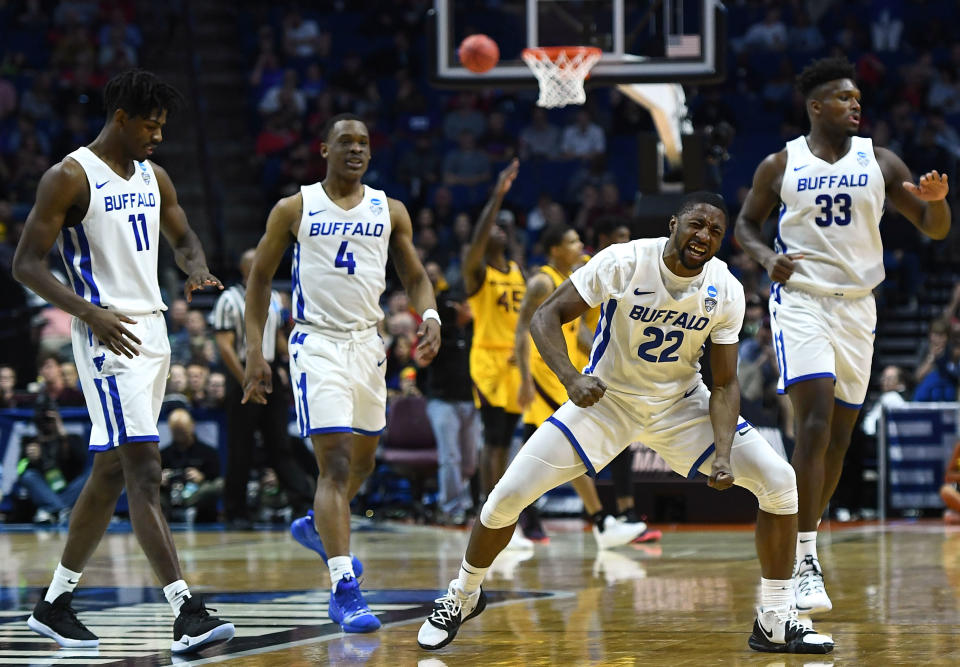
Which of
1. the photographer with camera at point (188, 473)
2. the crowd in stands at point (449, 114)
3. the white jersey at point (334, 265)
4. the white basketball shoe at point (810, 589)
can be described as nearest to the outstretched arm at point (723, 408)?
the white basketball shoe at point (810, 589)

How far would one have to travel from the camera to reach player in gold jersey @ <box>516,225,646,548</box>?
9883 mm

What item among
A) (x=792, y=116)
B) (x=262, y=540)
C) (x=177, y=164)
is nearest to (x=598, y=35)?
(x=262, y=540)

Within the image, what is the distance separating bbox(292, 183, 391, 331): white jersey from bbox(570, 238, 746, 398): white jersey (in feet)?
4.65

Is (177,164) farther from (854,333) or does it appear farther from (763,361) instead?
(854,333)

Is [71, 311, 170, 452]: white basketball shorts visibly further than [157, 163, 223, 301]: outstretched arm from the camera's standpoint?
No

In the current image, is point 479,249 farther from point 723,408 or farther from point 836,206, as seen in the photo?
point 723,408

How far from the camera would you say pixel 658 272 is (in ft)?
19.3

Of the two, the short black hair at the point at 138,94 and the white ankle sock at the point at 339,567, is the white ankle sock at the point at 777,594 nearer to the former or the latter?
the white ankle sock at the point at 339,567

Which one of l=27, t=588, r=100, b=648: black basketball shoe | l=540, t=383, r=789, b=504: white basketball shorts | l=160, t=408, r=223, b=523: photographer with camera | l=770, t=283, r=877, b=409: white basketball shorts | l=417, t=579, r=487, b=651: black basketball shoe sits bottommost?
l=160, t=408, r=223, b=523: photographer with camera

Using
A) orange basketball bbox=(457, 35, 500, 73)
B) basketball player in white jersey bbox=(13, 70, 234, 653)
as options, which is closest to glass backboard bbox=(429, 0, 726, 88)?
orange basketball bbox=(457, 35, 500, 73)

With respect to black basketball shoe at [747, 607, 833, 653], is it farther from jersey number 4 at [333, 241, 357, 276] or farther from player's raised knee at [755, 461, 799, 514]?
jersey number 4 at [333, 241, 357, 276]

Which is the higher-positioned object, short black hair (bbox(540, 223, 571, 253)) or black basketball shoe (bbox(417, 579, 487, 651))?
short black hair (bbox(540, 223, 571, 253))

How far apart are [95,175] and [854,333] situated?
347cm

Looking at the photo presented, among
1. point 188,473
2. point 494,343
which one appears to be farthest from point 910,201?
point 188,473
